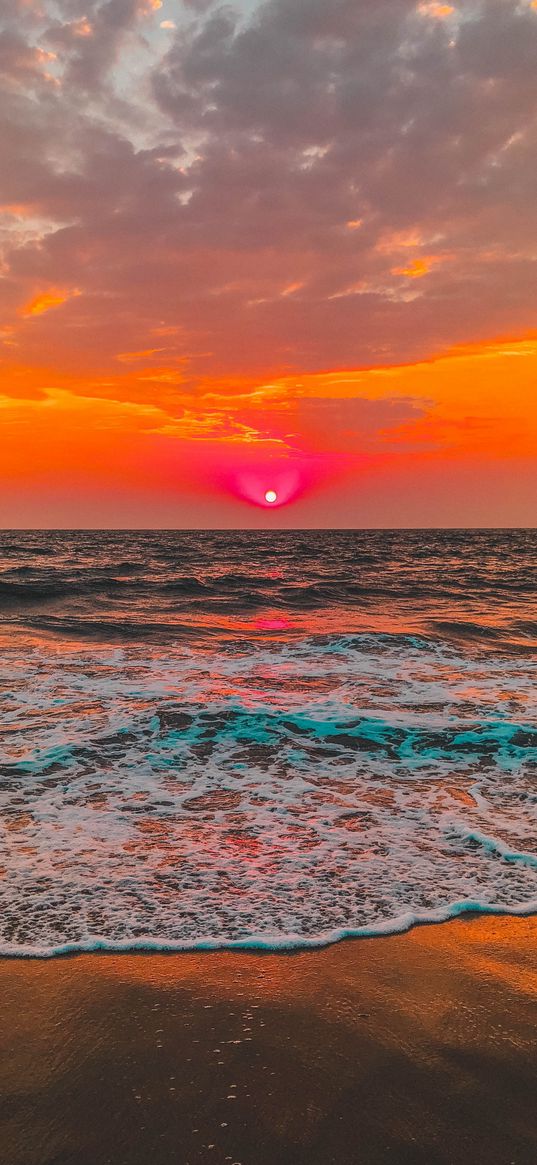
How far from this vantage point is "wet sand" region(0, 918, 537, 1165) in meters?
2.32

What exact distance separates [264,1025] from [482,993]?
1046 mm

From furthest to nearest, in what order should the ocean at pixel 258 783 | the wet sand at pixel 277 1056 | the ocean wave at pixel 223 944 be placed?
the ocean at pixel 258 783 → the ocean wave at pixel 223 944 → the wet sand at pixel 277 1056

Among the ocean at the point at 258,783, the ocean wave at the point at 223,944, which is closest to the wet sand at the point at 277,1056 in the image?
the ocean wave at the point at 223,944

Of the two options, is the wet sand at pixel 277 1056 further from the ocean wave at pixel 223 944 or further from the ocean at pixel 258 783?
the ocean at pixel 258 783

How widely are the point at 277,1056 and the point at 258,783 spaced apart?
144 inches

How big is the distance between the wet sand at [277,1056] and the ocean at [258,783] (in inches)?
11.9

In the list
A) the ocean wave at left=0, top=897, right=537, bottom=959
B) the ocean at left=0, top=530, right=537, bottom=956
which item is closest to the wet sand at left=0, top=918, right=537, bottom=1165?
the ocean wave at left=0, top=897, right=537, bottom=959

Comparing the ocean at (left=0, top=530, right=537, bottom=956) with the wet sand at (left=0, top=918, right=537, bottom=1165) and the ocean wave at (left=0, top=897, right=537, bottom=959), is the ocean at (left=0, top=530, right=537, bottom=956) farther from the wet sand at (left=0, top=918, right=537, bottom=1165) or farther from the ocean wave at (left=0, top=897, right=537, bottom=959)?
the wet sand at (left=0, top=918, right=537, bottom=1165)

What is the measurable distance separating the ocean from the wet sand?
0.99 ft

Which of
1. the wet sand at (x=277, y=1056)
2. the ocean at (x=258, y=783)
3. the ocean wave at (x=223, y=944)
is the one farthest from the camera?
the ocean at (x=258, y=783)

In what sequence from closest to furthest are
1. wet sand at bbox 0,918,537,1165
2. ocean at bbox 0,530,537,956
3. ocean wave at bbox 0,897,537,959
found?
wet sand at bbox 0,918,537,1165
ocean wave at bbox 0,897,537,959
ocean at bbox 0,530,537,956

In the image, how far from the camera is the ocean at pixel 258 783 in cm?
404

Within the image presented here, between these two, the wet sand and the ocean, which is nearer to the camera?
the wet sand

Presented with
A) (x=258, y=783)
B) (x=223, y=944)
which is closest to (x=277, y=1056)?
(x=223, y=944)
